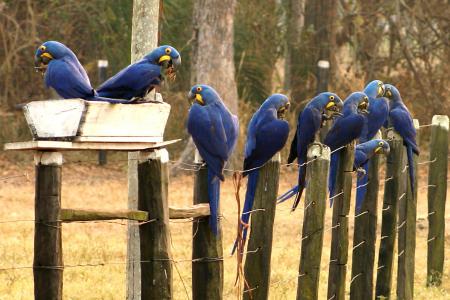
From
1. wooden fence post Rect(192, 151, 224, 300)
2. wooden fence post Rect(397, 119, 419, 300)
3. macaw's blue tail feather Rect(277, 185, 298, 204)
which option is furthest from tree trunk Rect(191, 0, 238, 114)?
wooden fence post Rect(192, 151, 224, 300)

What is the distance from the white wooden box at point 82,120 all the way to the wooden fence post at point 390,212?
2.35 m

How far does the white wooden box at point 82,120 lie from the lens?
370 cm

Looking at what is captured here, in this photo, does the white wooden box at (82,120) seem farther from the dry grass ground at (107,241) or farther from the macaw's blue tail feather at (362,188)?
the macaw's blue tail feather at (362,188)

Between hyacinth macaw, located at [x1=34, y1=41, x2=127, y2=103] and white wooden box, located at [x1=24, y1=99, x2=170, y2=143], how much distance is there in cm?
8

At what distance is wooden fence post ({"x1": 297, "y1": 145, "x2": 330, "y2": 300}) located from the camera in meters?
4.79

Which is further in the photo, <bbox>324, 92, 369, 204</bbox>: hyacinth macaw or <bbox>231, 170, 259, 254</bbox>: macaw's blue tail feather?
<bbox>324, 92, 369, 204</bbox>: hyacinth macaw

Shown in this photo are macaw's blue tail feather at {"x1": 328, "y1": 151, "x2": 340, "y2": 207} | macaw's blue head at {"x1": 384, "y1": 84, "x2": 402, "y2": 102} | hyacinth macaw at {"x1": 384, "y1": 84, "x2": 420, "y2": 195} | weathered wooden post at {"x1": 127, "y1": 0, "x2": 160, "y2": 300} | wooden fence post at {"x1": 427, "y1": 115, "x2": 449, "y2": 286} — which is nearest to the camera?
macaw's blue tail feather at {"x1": 328, "y1": 151, "x2": 340, "y2": 207}

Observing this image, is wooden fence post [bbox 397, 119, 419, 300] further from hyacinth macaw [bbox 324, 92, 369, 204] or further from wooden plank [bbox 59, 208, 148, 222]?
wooden plank [bbox 59, 208, 148, 222]

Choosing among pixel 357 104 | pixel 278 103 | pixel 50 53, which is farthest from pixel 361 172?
pixel 50 53

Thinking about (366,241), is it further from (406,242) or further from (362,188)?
(406,242)

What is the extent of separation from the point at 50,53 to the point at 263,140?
101 centimetres

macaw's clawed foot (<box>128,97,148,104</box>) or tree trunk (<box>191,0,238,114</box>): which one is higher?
tree trunk (<box>191,0,238,114</box>)

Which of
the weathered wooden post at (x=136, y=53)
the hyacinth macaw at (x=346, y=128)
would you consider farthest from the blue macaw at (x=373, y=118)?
the weathered wooden post at (x=136, y=53)

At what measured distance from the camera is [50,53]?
13.9 feet
